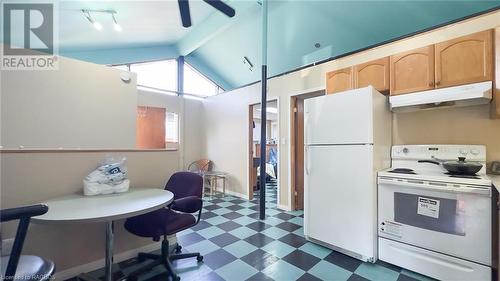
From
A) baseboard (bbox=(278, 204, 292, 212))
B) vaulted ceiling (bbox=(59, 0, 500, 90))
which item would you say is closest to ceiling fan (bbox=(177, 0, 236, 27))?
vaulted ceiling (bbox=(59, 0, 500, 90))

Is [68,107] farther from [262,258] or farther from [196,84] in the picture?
[196,84]

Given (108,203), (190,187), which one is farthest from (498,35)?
(108,203)

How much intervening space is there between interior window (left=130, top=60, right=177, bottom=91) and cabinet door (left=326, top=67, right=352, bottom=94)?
4.22 meters

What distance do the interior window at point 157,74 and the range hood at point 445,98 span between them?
16.6 feet

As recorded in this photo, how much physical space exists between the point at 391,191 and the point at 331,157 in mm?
602

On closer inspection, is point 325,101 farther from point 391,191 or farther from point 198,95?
point 198,95

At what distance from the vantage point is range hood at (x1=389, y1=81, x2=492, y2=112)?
173cm

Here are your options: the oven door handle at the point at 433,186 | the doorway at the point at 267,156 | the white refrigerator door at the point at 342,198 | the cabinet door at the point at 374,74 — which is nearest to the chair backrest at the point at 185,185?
the white refrigerator door at the point at 342,198

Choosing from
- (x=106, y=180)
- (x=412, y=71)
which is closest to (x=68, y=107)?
(x=106, y=180)

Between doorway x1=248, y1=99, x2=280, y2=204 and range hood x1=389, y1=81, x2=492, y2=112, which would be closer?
range hood x1=389, y1=81, x2=492, y2=112

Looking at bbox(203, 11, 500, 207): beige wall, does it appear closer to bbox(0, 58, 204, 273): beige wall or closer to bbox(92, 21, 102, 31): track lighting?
bbox(0, 58, 204, 273): beige wall

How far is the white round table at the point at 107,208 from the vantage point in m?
1.18

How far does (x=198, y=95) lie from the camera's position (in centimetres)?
590

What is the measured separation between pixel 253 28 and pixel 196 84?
2.48 metres
